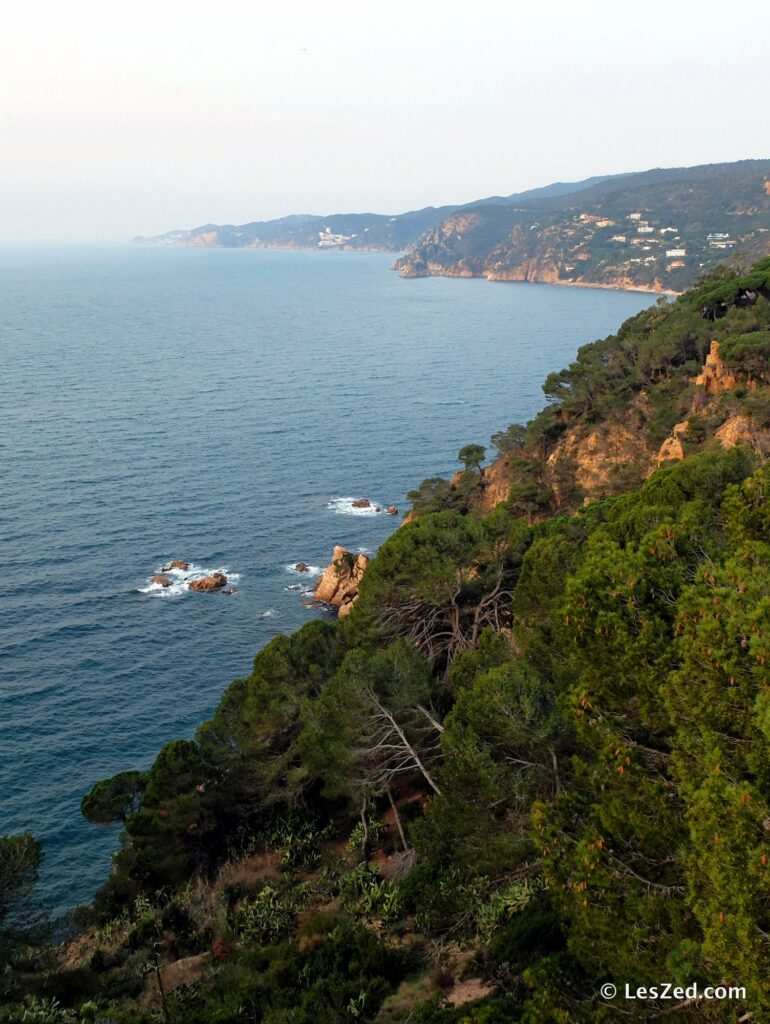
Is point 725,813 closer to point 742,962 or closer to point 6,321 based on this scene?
point 742,962

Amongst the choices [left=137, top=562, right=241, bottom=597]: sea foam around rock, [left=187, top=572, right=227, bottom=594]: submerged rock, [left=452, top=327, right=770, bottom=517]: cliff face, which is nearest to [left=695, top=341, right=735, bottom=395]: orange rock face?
[left=452, top=327, right=770, bottom=517]: cliff face

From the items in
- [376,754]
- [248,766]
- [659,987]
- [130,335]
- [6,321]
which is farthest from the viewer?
[6,321]

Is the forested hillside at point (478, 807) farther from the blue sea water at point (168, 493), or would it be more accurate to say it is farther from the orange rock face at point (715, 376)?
the orange rock face at point (715, 376)

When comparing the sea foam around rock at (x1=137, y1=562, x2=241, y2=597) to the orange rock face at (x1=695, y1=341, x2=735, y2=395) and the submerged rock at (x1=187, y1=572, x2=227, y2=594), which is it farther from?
the orange rock face at (x1=695, y1=341, x2=735, y2=395)

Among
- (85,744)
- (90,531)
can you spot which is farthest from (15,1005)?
(90,531)

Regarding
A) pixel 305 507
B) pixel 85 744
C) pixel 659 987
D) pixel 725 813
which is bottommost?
pixel 85 744

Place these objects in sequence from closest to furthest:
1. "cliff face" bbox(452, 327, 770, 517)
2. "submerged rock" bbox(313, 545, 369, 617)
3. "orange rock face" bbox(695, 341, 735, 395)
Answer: "cliff face" bbox(452, 327, 770, 517)
"orange rock face" bbox(695, 341, 735, 395)
"submerged rock" bbox(313, 545, 369, 617)
